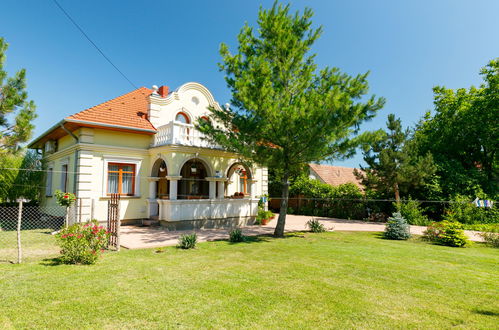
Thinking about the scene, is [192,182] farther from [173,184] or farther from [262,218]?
[262,218]

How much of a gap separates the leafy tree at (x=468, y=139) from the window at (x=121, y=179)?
658 inches

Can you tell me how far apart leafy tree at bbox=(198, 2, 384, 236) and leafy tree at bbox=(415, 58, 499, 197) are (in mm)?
9853

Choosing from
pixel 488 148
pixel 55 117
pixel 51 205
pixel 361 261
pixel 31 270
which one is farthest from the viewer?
pixel 488 148

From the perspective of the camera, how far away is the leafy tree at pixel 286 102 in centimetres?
1032

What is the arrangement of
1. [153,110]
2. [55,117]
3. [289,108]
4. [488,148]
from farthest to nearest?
[488,148] < [153,110] < [55,117] < [289,108]

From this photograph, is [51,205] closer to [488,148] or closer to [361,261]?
[361,261]

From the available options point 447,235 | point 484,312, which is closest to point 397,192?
point 447,235

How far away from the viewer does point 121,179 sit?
13617mm

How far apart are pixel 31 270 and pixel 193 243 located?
4.11m

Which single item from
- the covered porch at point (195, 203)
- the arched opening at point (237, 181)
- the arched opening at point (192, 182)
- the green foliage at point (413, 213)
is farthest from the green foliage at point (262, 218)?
the green foliage at point (413, 213)

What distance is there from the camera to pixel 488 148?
19.6m

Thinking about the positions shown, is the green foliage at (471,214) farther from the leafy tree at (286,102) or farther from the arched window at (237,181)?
the arched window at (237,181)

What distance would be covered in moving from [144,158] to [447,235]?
533 inches

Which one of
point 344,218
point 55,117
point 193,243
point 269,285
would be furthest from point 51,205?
point 344,218
